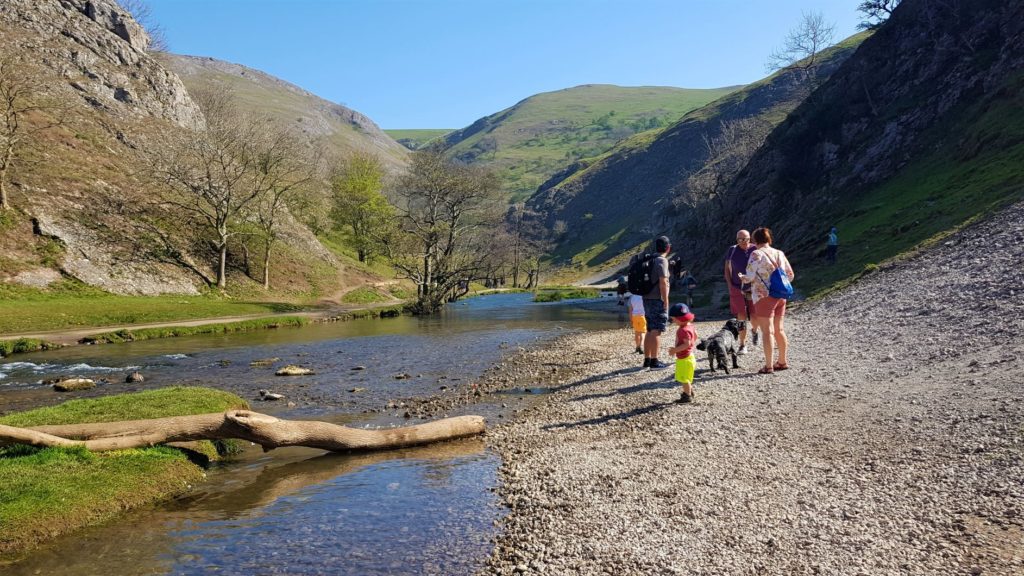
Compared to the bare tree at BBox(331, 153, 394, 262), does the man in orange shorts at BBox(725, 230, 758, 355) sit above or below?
below

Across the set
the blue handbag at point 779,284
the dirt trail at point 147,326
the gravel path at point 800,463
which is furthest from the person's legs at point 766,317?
the dirt trail at point 147,326

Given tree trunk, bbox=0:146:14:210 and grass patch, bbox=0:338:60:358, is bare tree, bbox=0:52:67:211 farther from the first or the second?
grass patch, bbox=0:338:60:358

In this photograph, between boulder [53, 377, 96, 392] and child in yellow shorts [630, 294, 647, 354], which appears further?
child in yellow shorts [630, 294, 647, 354]

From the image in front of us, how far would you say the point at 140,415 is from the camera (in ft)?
39.8

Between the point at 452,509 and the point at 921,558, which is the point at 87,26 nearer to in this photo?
the point at 452,509

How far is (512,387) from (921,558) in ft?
41.5

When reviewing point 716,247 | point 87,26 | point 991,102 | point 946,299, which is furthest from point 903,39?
point 87,26

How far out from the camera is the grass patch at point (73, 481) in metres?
7.77

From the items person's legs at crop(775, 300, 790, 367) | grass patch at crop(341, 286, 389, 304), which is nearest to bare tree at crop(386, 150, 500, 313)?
grass patch at crop(341, 286, 389, 304)

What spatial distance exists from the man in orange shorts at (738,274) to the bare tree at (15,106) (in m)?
52.3

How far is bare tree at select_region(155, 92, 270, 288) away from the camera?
52500mm

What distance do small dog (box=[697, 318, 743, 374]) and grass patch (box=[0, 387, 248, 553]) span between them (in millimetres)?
12799

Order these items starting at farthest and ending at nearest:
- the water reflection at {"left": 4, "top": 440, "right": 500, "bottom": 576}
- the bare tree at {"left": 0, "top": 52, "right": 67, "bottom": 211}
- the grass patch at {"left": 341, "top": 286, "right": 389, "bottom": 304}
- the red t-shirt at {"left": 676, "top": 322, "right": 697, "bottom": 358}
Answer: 1. the grass patch at {"left": 341, "top": 286, "right": 389, "bottom": 304}
2. the bare tree at {"left": 0, "top": 52, "right": 67, "bottom": 211}
3. the red t-shirt at {"left": 676, "top": 322, "right": 697, "bottom": 358}
4. the water reflection at {"left": 4, "top": 440, "right": 500, "bottom": 576}

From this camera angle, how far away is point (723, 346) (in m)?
15.5
